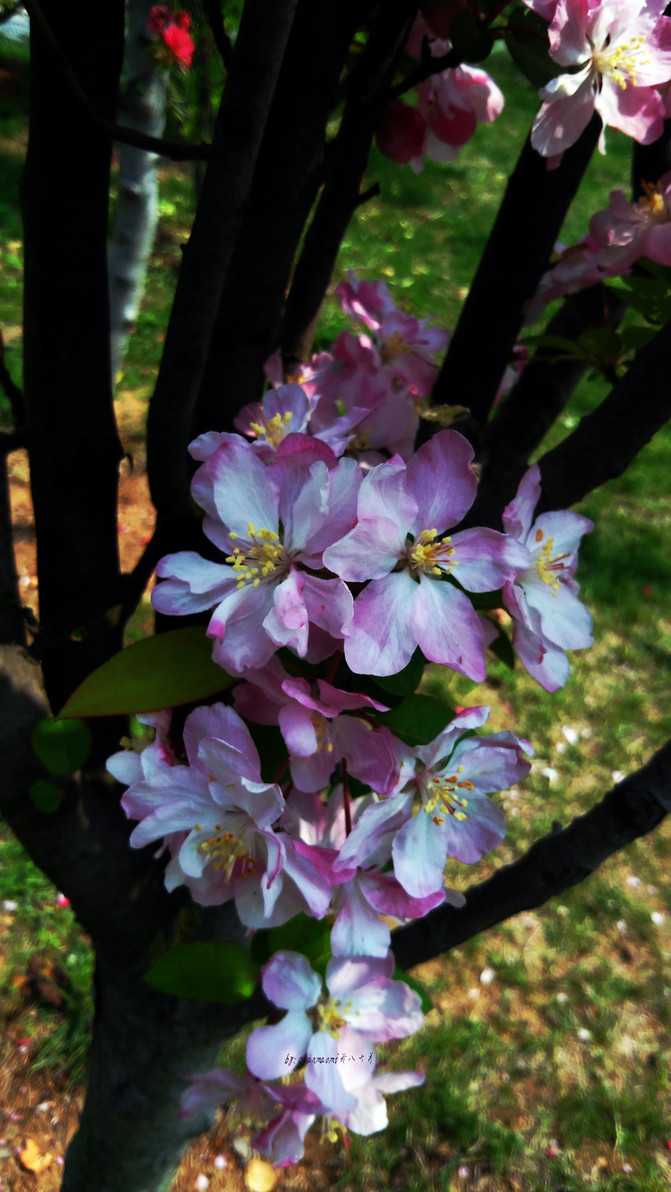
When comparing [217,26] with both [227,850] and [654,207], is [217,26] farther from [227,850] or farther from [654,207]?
[227,850]

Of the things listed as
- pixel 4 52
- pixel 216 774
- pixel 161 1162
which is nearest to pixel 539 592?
pixel 216 774

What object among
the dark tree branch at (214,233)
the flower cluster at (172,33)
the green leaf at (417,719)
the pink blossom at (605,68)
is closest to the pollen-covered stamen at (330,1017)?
the green leaf at (417,719)

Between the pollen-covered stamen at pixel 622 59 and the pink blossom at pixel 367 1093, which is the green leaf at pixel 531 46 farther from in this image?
the pink blossom at pixel 367 1093

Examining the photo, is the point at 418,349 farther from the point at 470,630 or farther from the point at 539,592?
the point at 470,630

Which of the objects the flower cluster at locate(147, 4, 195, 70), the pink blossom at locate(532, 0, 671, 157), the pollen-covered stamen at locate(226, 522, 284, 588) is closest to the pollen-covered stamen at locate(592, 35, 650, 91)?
the pink blossom at locate(532, 0, 671, 157)

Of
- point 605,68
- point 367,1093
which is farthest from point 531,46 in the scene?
point 367,1093

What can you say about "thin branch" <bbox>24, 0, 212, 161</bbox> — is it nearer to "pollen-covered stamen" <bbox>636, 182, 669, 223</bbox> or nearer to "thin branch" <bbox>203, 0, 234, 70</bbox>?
"thin branch" <bbox>203, 0, 234, 70</bbox>
